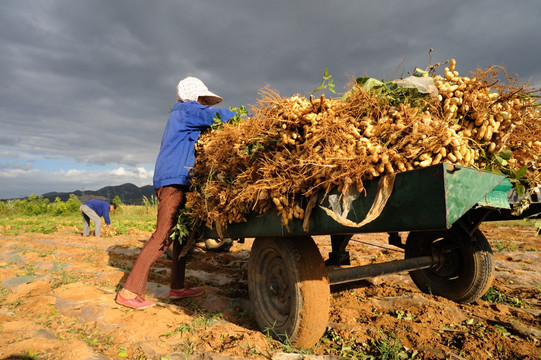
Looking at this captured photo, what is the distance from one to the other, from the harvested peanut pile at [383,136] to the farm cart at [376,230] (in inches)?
5.0

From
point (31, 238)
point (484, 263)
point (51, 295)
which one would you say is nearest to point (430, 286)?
point (484, 263)

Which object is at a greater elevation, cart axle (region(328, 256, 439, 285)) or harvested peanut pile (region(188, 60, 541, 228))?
harvested peanut pile (region(188, 60, 541, 228))

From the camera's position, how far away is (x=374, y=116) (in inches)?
75.2

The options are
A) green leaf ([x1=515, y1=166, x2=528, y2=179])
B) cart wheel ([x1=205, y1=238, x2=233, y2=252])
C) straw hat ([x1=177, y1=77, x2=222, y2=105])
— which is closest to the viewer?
green leaf ([x1=515, y1=166, x2=528, y2=179])

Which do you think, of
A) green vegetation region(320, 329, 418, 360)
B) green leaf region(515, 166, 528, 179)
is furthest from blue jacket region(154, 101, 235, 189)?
green leaf region(515, 166, 528, 179)

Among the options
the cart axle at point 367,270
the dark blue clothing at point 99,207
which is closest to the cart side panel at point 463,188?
the cart axle at point 367,270

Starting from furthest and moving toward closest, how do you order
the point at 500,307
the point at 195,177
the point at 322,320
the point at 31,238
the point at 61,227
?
the point at 61,227 < the point at 31,238 < the point at 195,177 < the point at 500,307 < the point at 322,320

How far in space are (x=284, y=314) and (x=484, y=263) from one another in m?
2.08

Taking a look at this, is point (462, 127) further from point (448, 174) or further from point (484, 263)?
point (484, 263)

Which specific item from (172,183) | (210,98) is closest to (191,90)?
(210,98)

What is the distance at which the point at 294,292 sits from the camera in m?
Answer: 2.18

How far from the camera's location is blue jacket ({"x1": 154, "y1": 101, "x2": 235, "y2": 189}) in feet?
11.0

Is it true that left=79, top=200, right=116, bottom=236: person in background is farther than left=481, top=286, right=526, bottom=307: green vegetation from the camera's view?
Yes

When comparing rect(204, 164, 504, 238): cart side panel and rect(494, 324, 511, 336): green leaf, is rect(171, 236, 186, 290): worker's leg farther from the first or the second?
rect(494, 324, 511, 336): green leaf
